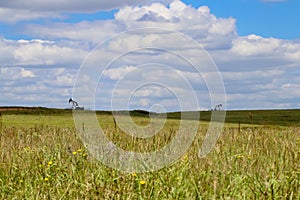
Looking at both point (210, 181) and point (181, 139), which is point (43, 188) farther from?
point (181, 139)

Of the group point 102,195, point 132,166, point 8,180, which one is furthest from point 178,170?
point 8,180

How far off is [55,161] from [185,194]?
2.56 metres

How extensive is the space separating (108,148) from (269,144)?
3.40 metres

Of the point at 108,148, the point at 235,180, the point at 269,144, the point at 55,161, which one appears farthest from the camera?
the point at 269,144

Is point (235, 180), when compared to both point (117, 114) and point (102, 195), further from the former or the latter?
point (117, 114)

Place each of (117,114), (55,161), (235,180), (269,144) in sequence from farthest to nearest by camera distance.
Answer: (117,114)
(269,144)
(55,161)
(235,180)

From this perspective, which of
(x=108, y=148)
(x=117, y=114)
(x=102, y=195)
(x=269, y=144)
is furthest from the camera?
(x=117, y=114)

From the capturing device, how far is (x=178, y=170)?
21.5ft

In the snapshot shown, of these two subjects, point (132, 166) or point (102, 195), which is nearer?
point (102, 195)

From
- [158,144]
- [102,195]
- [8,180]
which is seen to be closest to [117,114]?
[158,144]

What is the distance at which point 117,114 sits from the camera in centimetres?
2527

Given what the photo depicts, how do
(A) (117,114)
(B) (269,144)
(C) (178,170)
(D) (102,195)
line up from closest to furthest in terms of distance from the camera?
(D) (102,195) < (C) (178,170) < (B) (269,144) < (A) (117,114)

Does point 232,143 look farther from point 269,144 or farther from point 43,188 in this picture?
point 43,188

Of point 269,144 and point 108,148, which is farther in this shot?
point 269,144
